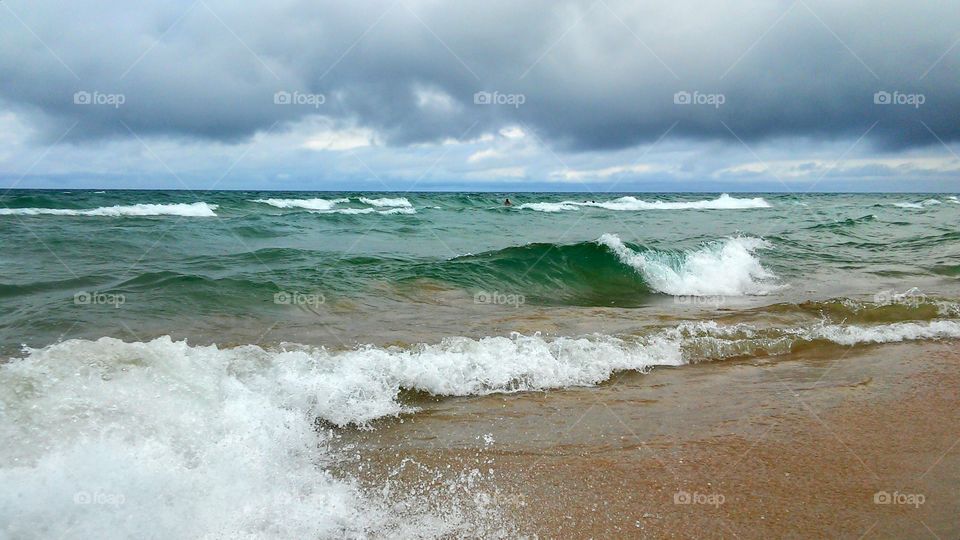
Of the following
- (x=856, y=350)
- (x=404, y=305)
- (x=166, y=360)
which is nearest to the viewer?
(x=166, y=360)

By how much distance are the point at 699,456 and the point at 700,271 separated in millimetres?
9900

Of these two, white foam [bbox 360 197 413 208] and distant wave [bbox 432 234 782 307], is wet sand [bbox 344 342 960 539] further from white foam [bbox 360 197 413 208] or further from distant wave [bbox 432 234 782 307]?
white foam [bbox 360 197 413 208]

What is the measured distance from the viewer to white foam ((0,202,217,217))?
2478cm

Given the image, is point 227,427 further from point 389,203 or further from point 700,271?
point 389,203

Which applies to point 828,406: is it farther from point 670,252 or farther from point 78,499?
point 670,252

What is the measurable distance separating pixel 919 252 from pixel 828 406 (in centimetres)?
1582

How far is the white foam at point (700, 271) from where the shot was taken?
1230 cm

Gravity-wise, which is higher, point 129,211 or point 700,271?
point 129,211

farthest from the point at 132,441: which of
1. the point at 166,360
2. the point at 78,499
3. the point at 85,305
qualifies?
the point at 85,305

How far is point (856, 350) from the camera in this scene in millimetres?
7105

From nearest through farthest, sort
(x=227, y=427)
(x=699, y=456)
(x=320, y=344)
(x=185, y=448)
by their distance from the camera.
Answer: (x=185, y=448) → (x=699, y=456) → (x=227, y=427) → (x=320, y=344)

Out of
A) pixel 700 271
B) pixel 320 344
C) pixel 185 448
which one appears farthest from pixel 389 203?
pixel 185 448

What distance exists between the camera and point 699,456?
407 centimetres

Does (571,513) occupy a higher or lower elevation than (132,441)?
lower
